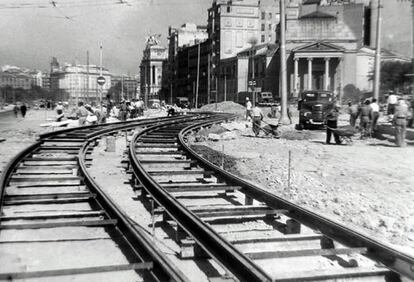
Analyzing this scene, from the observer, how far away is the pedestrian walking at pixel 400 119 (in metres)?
17.3

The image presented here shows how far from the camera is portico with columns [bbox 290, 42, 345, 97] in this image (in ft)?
289

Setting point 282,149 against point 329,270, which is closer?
point 329,270

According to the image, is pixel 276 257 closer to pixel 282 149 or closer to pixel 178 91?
pixel 282 149

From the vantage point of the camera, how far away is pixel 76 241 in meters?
6.64

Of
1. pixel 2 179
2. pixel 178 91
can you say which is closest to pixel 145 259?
pixel 2 179

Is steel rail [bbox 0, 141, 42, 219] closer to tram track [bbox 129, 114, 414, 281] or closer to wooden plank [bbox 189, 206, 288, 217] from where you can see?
tram track [bbox 129, 114, 414, 281]

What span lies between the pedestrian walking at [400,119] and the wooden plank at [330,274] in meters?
12.9

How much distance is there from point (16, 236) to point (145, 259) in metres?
2.14

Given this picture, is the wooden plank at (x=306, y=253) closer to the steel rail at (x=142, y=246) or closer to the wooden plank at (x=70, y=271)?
the steel rail at (x=142, y=246)

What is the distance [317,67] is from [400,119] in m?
75.0

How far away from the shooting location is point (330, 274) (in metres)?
5.13

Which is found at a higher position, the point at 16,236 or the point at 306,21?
the point at 306,21

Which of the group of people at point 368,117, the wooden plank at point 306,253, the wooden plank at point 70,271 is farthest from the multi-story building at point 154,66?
the wooden plank at point 70,271

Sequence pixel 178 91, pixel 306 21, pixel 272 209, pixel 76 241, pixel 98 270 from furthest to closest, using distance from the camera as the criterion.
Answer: pixel 178 91
pixel 306 21
pixel 272 209
pixel 76 241
pixel 98 270
